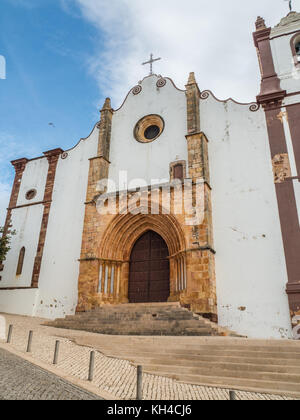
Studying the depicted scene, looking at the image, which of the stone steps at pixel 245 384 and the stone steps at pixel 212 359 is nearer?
the stone steps at pixel 245 384

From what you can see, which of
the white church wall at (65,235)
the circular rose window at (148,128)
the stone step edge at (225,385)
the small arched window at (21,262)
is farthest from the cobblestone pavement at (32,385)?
the circular rose window at (148,128)

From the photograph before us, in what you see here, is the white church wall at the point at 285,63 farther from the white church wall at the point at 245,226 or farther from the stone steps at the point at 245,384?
the stone steps at the point at 245,384

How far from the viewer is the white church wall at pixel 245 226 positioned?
431 inches

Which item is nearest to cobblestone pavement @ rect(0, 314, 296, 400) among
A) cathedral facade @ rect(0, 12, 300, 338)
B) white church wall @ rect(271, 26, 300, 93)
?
cathedral facade @ rect(0, 12, 300, 338)

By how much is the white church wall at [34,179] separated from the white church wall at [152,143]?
4.26m

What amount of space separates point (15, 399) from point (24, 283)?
11.9 meters

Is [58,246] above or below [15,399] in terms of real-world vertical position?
above

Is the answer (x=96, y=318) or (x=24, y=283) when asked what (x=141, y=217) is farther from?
(x=24, y=283)

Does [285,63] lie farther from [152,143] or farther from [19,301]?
[19,301]

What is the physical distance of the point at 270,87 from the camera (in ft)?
44.4

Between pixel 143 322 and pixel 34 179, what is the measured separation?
36.5ft

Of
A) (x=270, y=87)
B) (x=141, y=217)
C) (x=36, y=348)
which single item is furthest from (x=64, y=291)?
(x=270, y=87)

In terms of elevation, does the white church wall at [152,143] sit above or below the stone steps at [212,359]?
above

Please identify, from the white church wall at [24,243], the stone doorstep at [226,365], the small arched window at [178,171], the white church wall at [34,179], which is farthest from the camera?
the white church wall at [34,179]
